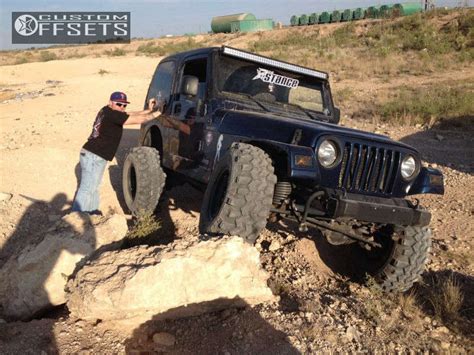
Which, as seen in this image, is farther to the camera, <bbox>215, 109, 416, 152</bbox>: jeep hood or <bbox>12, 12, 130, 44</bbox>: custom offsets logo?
<bbox>12, 12, 130, 44</bbox>: custom offsets logo

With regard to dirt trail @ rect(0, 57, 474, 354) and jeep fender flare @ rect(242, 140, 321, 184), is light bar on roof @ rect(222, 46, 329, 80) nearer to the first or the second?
jeep fender flare @ rect(242, 140, 321, 184)

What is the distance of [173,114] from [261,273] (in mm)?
2721

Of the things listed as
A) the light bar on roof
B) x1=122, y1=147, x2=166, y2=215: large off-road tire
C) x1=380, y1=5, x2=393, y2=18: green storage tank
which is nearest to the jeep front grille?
the light bar on roof

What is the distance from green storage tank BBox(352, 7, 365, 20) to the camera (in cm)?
3869

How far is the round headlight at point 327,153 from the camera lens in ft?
12.2

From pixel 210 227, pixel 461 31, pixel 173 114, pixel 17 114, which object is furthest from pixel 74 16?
pixel 210 227

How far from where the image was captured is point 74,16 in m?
26.5

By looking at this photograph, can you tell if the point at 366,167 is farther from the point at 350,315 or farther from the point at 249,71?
the point at 249,71

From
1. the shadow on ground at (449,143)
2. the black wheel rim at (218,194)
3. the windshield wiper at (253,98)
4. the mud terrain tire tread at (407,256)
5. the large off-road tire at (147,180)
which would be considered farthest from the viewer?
the shadow on ground at (449,143)

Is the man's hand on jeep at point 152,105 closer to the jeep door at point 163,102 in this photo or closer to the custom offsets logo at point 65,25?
the jeep door at point 163,102

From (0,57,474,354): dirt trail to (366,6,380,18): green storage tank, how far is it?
1097 inches

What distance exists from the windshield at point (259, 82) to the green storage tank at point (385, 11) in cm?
3145

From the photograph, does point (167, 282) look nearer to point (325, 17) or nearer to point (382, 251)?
point (382, 251)

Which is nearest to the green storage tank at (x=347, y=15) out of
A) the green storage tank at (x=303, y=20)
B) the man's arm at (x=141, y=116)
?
the green storage tank at (x=303, y=20)
